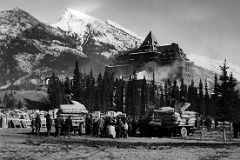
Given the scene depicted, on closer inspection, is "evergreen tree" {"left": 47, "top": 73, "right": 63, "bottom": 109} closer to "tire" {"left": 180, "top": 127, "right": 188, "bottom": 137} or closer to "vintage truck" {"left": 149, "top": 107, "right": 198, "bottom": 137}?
"vintage truck" {"left": 149, "top": 107, "right": 198, "bottom": 137}

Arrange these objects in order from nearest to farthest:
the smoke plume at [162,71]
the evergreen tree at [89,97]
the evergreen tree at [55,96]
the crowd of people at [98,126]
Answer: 1. the crowd of people at [98,126]
2. the evergreen tree at [89,97]
3. the evergreen tree at [55,96]
4. the smoke plume at [162,71]

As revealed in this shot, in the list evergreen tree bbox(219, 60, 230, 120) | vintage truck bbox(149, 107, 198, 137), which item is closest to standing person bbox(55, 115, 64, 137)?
vintage truck bbox(149, 107, 198, 137)

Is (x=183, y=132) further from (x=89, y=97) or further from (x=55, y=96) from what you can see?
(x=55, y=96)

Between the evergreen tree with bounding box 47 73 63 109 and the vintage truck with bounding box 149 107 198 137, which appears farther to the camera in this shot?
the evergreen tree with bounding box 47 73 63 109

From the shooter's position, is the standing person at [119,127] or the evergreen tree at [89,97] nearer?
the standing person at [119,127]

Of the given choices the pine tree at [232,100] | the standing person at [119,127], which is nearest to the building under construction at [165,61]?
the standing person at [119,127]

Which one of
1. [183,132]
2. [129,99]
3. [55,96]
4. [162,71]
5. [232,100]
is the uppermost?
[162,71]

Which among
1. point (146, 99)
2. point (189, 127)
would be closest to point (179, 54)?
point (146, 99)

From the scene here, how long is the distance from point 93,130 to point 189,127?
8545 millimetres

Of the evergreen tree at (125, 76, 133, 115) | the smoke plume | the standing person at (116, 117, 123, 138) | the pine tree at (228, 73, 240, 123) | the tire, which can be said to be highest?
the smoke plume

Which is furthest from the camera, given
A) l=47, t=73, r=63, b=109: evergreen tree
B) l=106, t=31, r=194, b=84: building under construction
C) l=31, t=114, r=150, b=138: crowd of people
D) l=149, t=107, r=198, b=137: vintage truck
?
l=106, t=31, r=194, b=84: building under construction

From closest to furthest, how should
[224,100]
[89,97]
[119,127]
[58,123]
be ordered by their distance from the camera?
[224,100] < [58,123] < [119,127] < [89,97]

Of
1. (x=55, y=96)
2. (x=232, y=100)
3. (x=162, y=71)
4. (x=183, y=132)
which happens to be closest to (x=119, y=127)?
(x=183, y=132)

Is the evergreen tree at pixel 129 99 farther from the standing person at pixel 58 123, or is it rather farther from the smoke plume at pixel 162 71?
the standing person at pixel 58 123
